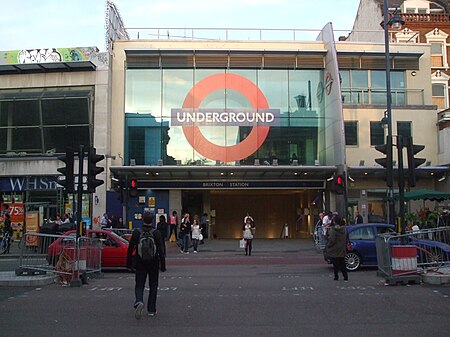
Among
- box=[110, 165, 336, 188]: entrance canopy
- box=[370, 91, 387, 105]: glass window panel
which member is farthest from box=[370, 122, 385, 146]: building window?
box=[110, 165, 336, 188]: entrance canopy

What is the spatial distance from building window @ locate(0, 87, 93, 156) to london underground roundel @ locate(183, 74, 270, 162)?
6171mm

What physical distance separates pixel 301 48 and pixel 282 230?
14.1m

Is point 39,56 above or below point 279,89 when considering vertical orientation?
above

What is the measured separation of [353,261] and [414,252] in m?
4.14

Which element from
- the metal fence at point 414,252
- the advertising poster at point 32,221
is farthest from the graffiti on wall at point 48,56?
the metal fence at point 414,252

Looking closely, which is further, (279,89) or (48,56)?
(279,89)

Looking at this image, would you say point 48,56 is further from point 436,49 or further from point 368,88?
point 436,49

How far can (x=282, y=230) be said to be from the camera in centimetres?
4147

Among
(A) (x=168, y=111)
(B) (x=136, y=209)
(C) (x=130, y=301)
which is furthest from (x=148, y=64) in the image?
(C) (x=130, y=301)

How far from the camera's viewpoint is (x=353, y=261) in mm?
17156

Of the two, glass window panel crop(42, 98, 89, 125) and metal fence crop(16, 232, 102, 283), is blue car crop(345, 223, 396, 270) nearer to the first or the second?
metal fence crop(16, 232, 102, 283)

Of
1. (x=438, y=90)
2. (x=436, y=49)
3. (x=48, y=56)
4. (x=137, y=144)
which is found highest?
(x=436, y=49)

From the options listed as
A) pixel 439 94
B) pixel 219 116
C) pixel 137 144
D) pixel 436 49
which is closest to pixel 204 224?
pixel 137 144

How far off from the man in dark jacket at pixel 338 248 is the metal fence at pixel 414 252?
91 centimetres
